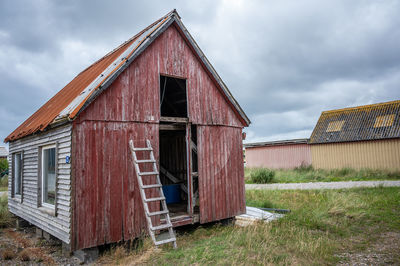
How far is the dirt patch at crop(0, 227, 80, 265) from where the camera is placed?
7.34m

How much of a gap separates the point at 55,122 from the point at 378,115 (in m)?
25.6

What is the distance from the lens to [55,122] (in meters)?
7.16

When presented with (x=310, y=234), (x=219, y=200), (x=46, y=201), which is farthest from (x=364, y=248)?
(x=46, y=201)

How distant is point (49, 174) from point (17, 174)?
4.28 metres

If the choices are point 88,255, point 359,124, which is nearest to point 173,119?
point 88,255

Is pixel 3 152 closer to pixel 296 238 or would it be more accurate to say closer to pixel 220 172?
pixel 220 172

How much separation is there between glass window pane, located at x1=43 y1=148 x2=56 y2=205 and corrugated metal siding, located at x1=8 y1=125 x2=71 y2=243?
0.87 ft

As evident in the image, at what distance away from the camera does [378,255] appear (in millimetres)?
6590

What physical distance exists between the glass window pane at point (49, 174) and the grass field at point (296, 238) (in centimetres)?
271

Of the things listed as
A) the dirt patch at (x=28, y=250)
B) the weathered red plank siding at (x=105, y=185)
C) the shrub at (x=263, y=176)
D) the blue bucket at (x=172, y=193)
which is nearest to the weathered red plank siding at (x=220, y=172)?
the weathered red plank siding at (x=105, y=185)

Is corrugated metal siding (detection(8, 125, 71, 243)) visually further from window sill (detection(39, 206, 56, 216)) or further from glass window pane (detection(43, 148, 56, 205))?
glass window pane (detection(43, 148, 56, 205))

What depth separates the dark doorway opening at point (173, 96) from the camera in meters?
10.6

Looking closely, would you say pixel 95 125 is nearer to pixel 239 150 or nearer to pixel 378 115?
pixel 239 150

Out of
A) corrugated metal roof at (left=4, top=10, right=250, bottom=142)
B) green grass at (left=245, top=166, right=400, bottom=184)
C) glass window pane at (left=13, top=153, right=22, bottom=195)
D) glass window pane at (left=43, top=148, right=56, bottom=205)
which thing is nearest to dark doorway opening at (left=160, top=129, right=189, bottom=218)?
corrugated metal roof at (left=4, top=10, right=250, bottom=142)
